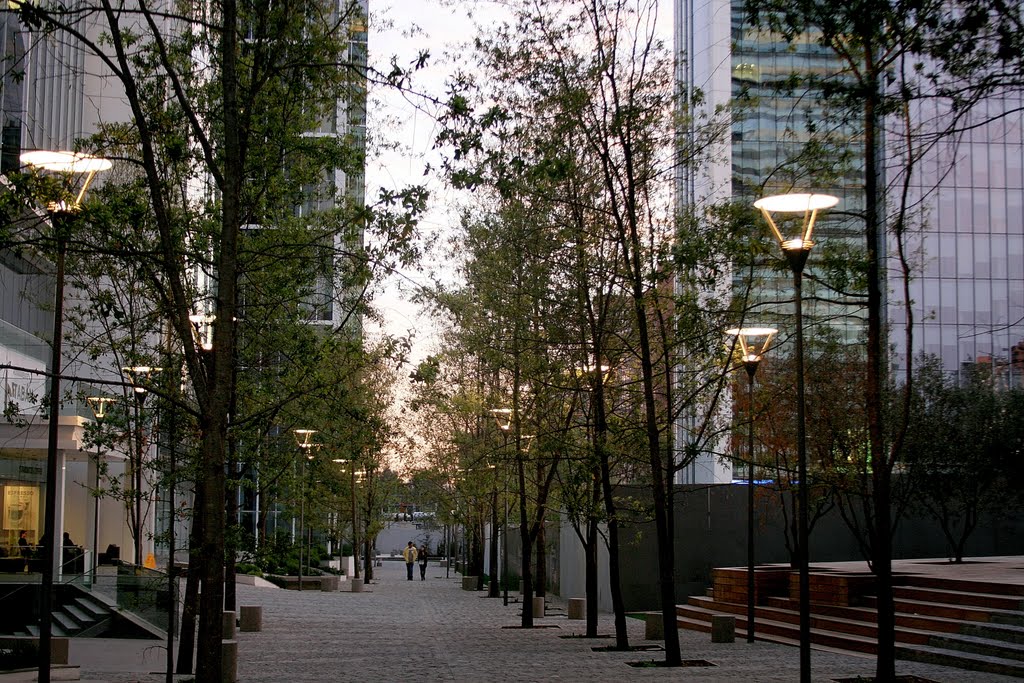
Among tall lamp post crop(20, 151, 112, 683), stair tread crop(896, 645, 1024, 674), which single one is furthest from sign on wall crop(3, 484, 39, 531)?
stair tread crop(896, 645, 1024, 674)

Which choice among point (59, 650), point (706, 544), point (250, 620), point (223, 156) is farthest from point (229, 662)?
point (706, 544)

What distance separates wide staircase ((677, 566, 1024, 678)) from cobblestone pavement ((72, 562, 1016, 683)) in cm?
67

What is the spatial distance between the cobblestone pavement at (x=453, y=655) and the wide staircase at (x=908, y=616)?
0.67 m

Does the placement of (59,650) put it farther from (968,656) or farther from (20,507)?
(20,507)

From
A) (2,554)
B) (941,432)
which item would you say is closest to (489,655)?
(2,554)

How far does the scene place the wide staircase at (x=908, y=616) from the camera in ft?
56.1

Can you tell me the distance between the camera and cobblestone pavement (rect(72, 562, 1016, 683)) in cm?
1766

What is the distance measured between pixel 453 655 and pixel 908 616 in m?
8.70

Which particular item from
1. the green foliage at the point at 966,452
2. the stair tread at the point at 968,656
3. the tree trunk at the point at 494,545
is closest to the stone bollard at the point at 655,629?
the stair tread at the point at 968,656

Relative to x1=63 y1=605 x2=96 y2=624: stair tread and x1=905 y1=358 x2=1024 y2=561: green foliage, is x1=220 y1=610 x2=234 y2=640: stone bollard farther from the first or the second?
x1=905 y1=358 x2=1024 y2=561: green foliage

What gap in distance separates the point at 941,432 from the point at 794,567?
27.1 feet

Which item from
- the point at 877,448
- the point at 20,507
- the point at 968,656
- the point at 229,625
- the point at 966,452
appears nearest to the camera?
the point at 877,448

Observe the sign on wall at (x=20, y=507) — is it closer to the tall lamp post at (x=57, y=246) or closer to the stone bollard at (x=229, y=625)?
the stone bollard at (x=229, y=625)

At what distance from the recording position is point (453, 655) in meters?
22.3
